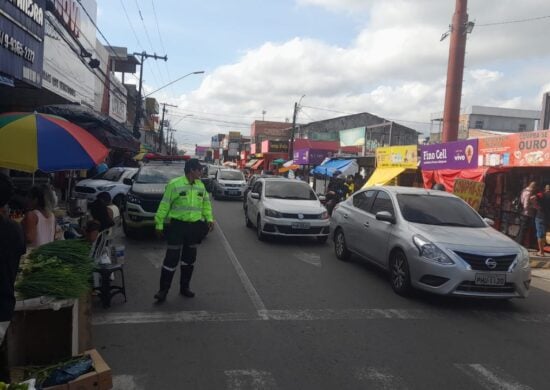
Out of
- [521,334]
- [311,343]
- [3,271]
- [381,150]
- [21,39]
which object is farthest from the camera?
A: [381,150]

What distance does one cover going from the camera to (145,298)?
6.48 m

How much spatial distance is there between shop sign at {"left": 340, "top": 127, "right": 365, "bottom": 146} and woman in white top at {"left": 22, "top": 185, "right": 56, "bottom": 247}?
32.3 m

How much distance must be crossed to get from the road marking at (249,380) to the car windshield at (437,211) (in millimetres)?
4144

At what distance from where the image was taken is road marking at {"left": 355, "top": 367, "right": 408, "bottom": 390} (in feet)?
13.3

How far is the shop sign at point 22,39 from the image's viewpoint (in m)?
9.17

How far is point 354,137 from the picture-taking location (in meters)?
38.5

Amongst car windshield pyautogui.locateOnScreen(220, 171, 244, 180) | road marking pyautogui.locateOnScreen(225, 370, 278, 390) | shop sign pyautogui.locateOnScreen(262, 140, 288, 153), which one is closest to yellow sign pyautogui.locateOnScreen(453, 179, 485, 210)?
road marking pyautogui.locateOnScreen(225, 370, 278, 390)

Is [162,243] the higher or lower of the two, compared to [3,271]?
lower

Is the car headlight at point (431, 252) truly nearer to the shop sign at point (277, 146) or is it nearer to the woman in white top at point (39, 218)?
the woman in white top at point (39, 218)

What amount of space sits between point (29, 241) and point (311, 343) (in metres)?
3.29

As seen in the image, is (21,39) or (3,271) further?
(21,39)

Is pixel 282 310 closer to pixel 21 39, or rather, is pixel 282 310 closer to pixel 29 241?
pixel 29 241

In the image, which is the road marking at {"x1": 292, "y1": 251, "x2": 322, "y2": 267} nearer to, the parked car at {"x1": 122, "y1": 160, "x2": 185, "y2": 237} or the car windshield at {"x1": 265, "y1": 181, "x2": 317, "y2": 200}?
the car windshield at {"x1": 265, "y1": 181, "x2": 317, "y2": 200}

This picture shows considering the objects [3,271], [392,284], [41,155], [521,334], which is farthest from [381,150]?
[3,271]
